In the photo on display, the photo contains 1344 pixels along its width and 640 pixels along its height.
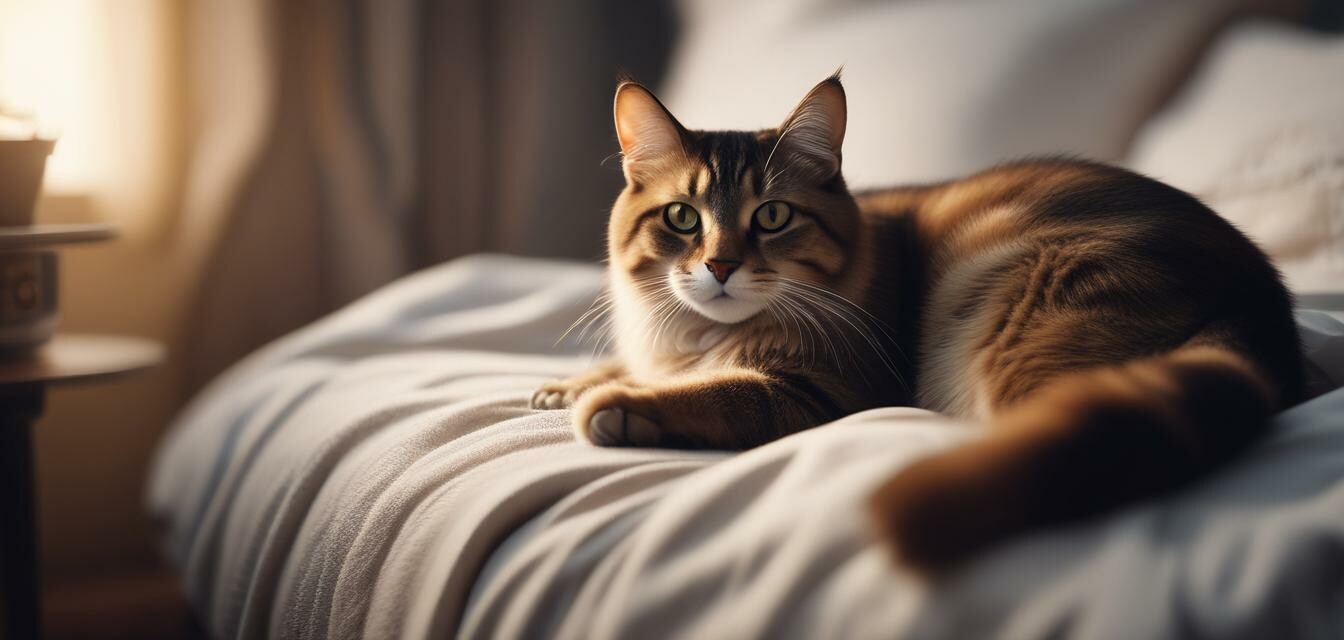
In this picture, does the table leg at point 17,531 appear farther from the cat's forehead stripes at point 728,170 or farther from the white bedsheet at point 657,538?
the cat's forehead stripes at point 728,170

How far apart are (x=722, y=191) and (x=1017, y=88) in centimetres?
76

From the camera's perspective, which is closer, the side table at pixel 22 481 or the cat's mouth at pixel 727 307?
the cat's mouth at pixel 727 307

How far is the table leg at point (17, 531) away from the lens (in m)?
1.37

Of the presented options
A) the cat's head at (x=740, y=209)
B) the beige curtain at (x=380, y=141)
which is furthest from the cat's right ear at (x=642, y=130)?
the beige curtain at (x=380, y=141)

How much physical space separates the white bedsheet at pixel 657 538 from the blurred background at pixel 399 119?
697 millimetres

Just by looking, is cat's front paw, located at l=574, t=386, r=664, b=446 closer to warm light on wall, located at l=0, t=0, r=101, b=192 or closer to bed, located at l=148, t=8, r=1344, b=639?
bed, located at l=148, t=8, r=1344, b=639

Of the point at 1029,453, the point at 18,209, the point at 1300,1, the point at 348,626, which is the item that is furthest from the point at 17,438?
the point at 1300,1

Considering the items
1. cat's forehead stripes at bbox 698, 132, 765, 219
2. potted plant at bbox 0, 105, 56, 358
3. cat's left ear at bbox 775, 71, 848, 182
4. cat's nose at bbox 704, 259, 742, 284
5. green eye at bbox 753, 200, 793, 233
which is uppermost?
cat's left ear at bbox 775, 71, 848, 182

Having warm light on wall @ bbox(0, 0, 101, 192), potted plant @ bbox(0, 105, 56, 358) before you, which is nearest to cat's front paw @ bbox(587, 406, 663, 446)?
potted plant @ bbox(0, 105, 56, 358)

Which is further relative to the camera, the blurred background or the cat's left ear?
the blurred background

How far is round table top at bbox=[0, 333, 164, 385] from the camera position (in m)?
1.33

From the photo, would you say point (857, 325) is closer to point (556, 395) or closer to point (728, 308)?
point (728, 308)

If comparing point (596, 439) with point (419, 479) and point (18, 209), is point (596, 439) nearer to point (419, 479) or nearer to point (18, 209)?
point (419, 479)

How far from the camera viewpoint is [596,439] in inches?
34.8
